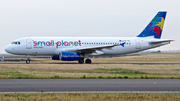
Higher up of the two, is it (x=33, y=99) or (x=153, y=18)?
(x=153, y=18)

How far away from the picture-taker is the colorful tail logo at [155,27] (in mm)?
40375

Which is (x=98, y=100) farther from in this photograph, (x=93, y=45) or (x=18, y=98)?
(x=93, y=45)

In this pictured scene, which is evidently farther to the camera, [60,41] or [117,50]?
[117,50]

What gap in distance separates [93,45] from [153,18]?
11537 millimetres

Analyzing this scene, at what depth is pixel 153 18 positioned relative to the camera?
40.8 m

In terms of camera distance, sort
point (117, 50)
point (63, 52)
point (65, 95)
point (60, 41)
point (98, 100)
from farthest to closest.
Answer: point (117, 50) < point (60, 41) < point (63, 52) < point (65, 95) < point (98, 100)

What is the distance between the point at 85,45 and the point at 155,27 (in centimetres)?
1240

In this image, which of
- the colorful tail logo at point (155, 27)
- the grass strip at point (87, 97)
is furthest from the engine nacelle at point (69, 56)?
the grass strip at point (87, 97)

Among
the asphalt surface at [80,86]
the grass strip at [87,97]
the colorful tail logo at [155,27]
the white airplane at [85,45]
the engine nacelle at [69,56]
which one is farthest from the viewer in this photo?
the colorful tail logo at [155,27]

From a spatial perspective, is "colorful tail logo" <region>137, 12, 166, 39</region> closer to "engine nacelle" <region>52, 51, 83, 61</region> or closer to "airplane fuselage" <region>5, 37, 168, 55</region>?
"airplane fuselage" <region>5, 37, 168, 55</region>

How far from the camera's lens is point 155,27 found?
40500 mm

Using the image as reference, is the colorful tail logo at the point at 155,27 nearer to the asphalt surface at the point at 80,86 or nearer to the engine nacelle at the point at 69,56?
the engine nacelle at the point at 69,56

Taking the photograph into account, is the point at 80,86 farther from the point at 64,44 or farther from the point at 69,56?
the point at 64,44

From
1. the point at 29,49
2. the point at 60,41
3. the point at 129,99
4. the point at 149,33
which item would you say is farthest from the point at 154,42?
the point at 129,99
